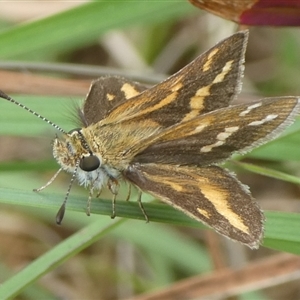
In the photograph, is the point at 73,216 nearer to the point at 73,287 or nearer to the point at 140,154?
the point at 73,287

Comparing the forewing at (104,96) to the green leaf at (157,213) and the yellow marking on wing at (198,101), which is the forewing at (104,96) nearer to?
the yellow marking on wing at (198,101)

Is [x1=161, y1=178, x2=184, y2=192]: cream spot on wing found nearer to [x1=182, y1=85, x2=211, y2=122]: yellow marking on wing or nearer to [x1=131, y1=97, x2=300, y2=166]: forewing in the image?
[x1=131, y1=97, x2=300, y2=166]: forewing

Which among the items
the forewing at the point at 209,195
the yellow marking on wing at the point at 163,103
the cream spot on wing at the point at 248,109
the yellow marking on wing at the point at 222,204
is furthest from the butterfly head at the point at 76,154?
the cream spot on wing at the point at 248,109

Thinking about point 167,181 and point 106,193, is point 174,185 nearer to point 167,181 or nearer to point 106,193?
point 167,181

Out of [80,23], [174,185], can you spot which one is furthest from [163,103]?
[80,23]

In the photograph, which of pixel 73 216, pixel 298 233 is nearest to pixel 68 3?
pixel 73 216

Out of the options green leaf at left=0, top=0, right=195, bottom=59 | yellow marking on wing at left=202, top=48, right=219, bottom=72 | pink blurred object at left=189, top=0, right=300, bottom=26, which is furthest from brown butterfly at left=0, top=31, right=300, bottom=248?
green leaf at left=0, top=0, right=195, bottom=59

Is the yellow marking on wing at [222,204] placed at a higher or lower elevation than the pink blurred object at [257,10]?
lower
